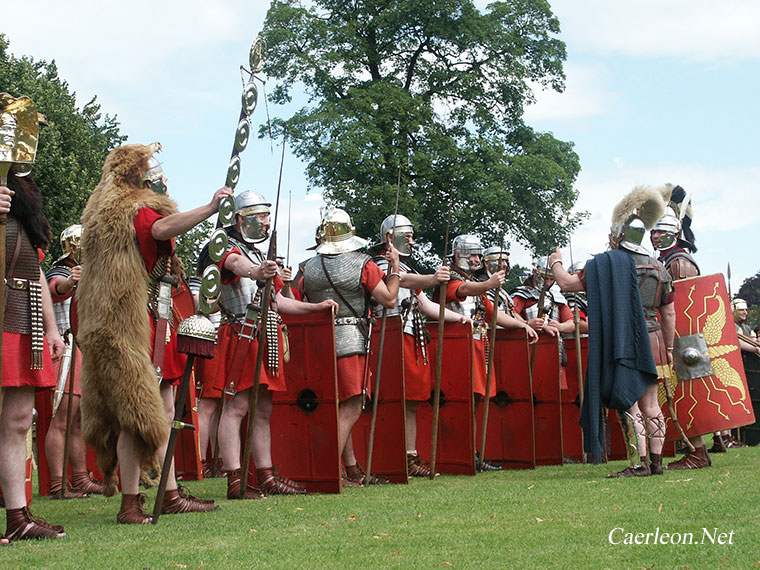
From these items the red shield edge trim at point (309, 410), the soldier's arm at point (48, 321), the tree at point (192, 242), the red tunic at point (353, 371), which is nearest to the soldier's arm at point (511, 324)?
the red tunic at point (353, 371)

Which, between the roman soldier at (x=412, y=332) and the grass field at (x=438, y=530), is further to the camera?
the roman soldier at (x=412, y=332)

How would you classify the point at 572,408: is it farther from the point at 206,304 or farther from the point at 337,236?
the point at 206,304

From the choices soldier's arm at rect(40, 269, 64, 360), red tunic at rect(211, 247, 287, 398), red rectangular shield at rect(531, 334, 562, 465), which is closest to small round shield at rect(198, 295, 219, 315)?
soldier's arm at rect(40, 269, 64, 360)

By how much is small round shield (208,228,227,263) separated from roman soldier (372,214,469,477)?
2686 mm

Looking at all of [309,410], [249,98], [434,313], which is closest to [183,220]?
[249,98]

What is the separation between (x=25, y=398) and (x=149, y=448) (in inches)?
27.2

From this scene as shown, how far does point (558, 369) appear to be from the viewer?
29.0 feet

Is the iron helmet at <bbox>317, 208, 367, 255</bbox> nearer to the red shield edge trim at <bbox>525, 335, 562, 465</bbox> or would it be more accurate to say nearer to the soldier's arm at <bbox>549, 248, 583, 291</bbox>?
the soldier's arm at <bbox>549, 248, 583, 291</bbox>

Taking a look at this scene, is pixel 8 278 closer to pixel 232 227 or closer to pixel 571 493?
pixel 232 227

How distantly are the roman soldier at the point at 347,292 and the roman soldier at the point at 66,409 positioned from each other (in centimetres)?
170

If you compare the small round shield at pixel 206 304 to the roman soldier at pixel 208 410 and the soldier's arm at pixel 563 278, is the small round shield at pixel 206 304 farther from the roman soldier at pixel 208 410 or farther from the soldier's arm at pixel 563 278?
the soldier's arm at pixel 563 278

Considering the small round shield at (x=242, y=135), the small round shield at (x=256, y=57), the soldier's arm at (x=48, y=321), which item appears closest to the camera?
the soldier's arm at (x=48, y=321)

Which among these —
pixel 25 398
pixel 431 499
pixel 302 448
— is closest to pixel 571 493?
pixel 431 499

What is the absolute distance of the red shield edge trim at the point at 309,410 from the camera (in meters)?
6.50
